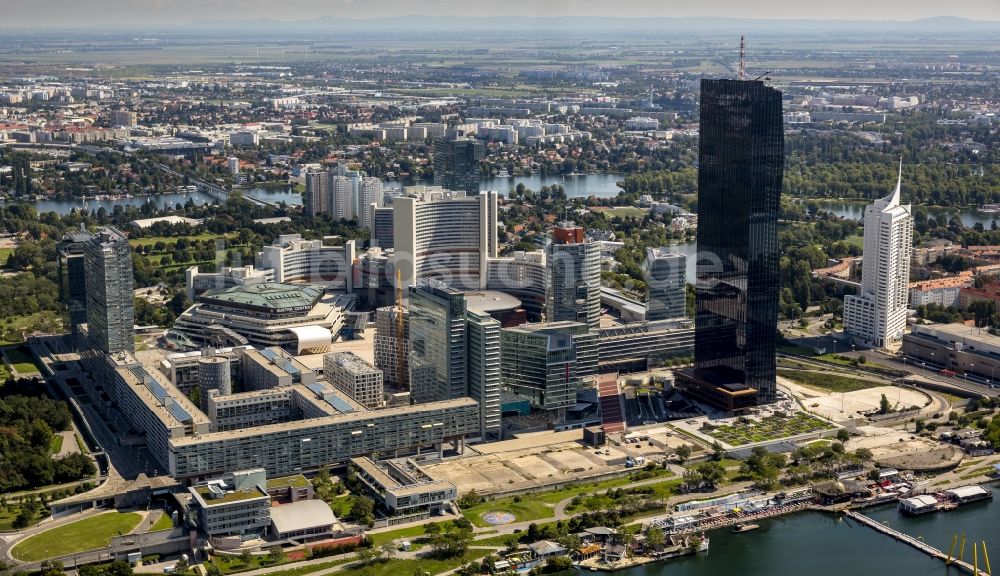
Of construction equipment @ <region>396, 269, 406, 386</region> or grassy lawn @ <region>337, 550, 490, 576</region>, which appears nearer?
grassy lawn @ <region>337, 550, 490, 576</region>

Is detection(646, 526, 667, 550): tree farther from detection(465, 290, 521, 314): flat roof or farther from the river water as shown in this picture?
detection(465, 290, 521, 314): flat roof

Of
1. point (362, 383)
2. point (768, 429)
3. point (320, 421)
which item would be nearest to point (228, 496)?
point (320, 421)

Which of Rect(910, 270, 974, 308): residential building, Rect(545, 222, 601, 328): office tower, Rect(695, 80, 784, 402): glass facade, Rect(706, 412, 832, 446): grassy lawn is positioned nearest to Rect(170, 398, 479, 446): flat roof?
Rect(706, 412, 832, 446): grassy lawn

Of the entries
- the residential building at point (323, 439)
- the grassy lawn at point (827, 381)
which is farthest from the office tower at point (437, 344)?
the grassy lawn at point (827, 381)

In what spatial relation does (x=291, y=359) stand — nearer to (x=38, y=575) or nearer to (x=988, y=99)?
(x=38, y=575)

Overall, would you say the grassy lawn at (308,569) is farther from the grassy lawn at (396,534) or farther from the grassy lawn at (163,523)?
the grassy lawn at (163,523)

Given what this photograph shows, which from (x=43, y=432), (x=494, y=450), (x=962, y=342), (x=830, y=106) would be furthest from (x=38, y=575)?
(x=830, y=106)

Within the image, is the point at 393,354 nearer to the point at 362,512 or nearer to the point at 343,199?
the point at 362,512
